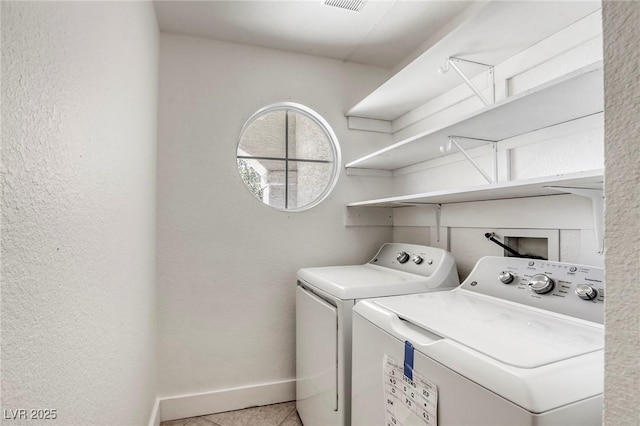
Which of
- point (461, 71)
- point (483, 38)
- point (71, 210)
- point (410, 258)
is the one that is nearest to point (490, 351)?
point (71, 210)

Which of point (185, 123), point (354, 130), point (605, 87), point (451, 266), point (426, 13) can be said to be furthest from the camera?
point (354, 130)

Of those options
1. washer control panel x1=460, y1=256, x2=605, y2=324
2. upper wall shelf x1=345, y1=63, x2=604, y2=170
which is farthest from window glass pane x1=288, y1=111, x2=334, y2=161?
washer control panel x1=460, y1=256, x2=605, y2=324

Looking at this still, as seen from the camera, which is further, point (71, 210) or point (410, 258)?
point (410, 258)

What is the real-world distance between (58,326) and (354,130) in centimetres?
213

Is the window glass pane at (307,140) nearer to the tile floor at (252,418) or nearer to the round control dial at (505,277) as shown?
the round control dial at (505,277)

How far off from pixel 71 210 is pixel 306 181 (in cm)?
188

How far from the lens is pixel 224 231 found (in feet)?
7.03

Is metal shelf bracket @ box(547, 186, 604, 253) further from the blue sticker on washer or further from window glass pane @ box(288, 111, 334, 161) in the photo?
window glass pane @ box(288, 111, 334, 161)

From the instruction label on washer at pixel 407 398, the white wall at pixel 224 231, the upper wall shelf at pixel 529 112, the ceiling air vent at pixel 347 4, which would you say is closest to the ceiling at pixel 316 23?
the ceiling air vent at pixel 347 4

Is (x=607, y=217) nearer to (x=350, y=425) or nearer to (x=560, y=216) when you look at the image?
(x=560, y=216)

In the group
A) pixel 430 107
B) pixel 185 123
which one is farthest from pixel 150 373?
pixel 430 107

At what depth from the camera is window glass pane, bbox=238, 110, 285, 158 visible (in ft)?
7.87

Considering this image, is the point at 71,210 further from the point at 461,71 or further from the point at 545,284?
the point at 461,71

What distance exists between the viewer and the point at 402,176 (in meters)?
2.46
